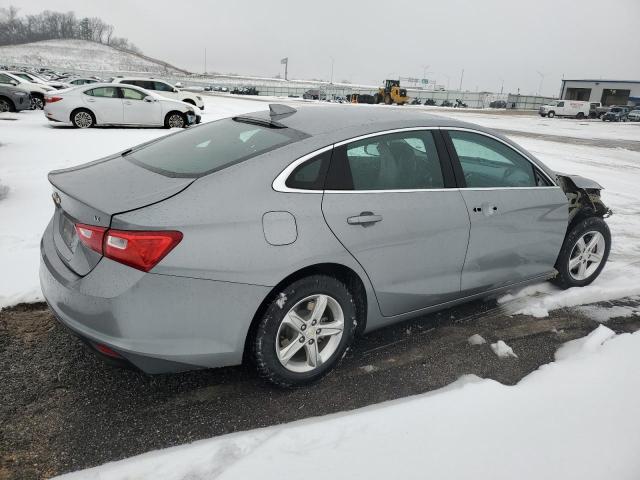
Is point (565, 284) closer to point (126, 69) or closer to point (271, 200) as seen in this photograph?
point (271, 200)

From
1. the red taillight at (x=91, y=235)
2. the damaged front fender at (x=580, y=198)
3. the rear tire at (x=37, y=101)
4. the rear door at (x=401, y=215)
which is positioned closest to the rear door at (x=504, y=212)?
the rear door at (x=401, y=215)

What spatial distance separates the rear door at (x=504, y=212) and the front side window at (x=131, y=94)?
45.6 ft

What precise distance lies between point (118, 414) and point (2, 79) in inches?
836

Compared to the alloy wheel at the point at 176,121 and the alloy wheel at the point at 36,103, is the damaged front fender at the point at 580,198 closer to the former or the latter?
the alloy wheel at the point at 176,121

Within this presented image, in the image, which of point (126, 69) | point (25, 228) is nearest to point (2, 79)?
point (25, 228)

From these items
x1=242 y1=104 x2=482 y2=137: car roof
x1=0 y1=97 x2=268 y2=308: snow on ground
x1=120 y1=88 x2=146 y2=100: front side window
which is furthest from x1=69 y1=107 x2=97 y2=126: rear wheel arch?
x1=242 y1=104 x2=482 y2=137: car roof

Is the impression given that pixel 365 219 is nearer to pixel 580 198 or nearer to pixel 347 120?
pixel 347 120

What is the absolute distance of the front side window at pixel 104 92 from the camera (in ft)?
47.6

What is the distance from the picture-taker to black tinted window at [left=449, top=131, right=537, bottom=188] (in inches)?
135

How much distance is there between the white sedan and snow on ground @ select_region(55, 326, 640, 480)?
46.9 feet

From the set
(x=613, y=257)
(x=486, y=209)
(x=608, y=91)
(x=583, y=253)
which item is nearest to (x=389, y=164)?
(x=486, y=209)

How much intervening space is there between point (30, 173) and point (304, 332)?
685 cm

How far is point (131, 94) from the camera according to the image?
15062 mm

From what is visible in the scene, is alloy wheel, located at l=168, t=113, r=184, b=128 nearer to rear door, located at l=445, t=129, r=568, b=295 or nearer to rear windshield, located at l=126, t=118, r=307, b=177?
rear windshield, located at l=126, t=118, r=307, b=177
